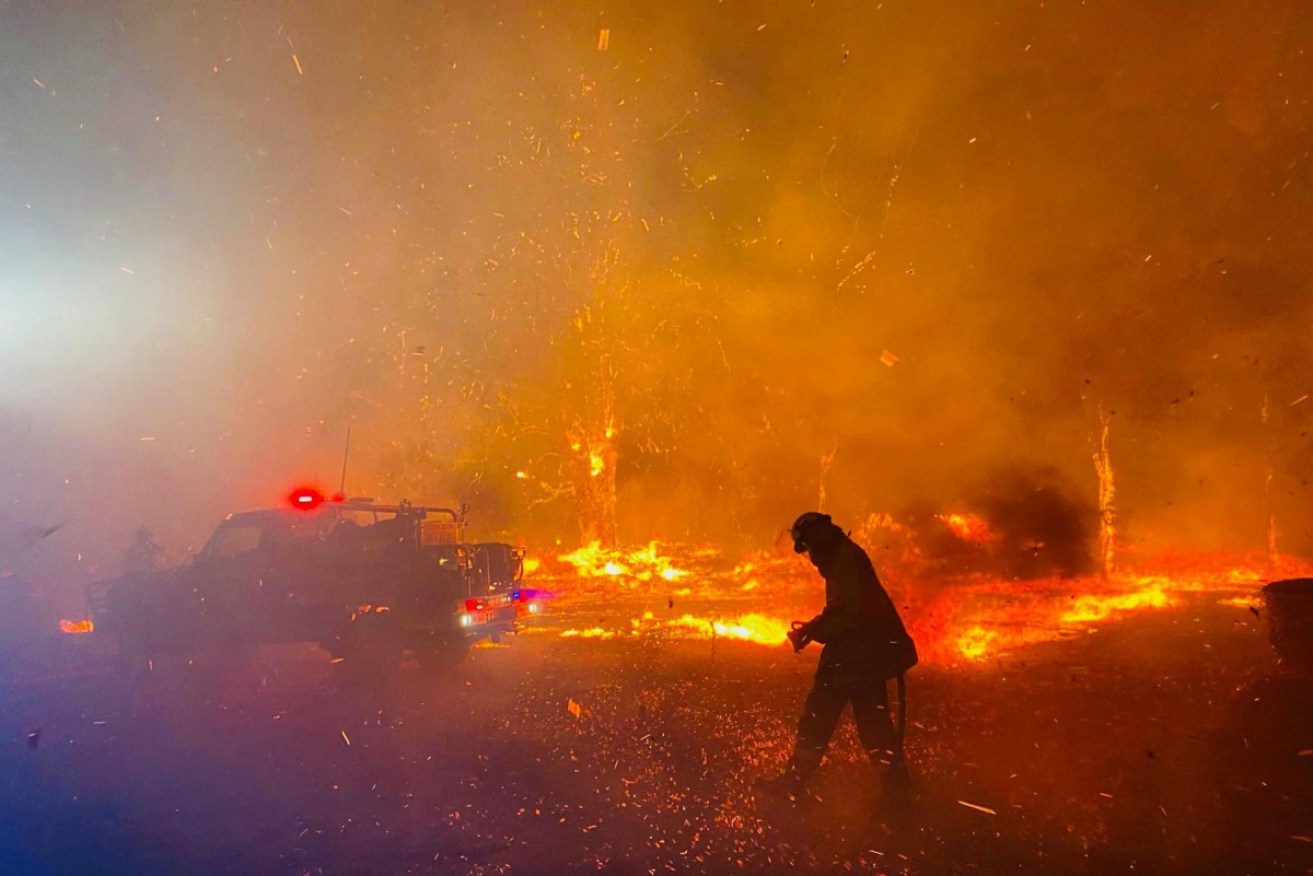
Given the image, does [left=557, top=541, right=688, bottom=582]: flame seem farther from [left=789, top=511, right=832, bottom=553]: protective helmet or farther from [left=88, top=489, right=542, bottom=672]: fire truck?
[left=789, top=511, right=832, bottom=553]: protective helmet

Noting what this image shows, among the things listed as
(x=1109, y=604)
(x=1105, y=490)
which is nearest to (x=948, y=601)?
(x=1109, y=604)

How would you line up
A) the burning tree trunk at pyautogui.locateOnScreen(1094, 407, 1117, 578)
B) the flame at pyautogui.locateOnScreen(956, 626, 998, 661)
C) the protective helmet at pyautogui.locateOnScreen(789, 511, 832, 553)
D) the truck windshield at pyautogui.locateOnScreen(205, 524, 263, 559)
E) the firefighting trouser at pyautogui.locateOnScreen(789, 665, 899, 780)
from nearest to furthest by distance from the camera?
Answer: 1. the firefighting trouser at pyautogui.locateOnScreen(789, 665, 899, 780)
2. the protective helmet at pyautogui.locateOnScreen(789, 511, 832, 553)
3. the flame at pyautogui.locateOnScreen(956, 626, 998, 661)
4. the truck windshield at pyautogui.locateOnScreen(205, 524, 263, 559)
5. the burning tree trunk at pyautogui.locateOnScreen(1094, 407, 1117, 578)

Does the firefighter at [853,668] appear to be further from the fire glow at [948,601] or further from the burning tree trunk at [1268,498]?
the burning tree trunk at [1268,498]

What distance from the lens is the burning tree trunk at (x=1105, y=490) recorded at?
20453 mm

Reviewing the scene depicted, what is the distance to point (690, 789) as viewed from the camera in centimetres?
435

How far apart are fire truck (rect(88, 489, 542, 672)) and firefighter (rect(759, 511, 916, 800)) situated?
16.8ft

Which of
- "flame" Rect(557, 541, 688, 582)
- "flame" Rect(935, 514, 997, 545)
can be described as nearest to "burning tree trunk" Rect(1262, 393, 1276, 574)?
"flame" Rect(935, 514, 997, 545)

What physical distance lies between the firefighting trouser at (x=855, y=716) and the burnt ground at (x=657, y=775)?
25 centimetres

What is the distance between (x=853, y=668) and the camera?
4117 mm

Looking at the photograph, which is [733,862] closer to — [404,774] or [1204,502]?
[404,774]

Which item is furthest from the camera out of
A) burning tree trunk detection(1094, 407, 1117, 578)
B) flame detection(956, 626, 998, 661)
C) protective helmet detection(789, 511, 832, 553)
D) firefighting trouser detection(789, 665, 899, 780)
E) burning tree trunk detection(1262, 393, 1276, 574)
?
burning tree trunk detection(1094, 407, 1117, 578)

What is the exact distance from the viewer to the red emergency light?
8.80 meters

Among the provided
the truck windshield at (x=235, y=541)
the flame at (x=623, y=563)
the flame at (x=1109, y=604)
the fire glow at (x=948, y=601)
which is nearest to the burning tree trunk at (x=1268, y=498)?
the fire glow at (x=948, y=601)

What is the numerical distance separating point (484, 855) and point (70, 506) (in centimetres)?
2831
